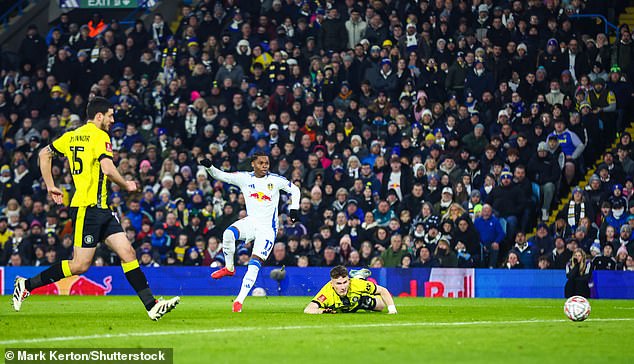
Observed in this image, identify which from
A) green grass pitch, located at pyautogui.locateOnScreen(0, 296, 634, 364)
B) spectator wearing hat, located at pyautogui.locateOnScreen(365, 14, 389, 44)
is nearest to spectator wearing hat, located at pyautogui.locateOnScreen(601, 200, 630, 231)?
green grass pitch, located at pyautogui.locateOnScreen(0, 296, 634, 364)

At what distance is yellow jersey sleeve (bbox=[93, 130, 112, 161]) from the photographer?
13.7 meters

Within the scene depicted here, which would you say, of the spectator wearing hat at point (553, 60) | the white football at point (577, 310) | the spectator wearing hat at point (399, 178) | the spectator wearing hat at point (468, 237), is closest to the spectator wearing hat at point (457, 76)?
the spectator wearing hat at point (553, 60)

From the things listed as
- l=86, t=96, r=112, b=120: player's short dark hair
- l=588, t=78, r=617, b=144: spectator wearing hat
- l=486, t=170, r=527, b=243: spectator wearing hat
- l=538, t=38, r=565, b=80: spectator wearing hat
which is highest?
l=538, t=38, r=565, b=80: spectator wearing hat

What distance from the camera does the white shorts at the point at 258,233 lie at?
57.5ft

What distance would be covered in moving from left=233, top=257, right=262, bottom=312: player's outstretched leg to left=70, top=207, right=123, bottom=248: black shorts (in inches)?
118

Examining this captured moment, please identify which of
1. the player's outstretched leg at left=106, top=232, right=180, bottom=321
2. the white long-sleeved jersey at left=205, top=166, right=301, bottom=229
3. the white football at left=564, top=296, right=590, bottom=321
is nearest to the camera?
the player's outstretched leg at left=106, top=232, right=180, bottom=321

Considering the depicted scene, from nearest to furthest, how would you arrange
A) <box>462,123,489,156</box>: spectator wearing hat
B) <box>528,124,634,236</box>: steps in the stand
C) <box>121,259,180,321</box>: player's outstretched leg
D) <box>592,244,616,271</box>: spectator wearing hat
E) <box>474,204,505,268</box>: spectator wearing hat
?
<box>121,259,180,321</box>: player's outstretched leg → <box>592,244,616,271</box>: spectator wearing hat → <box>474,204,505,268</box>: spectator wearing hat → <box>528,124,634,236</box>: steps in the stand → <box>462,123,489,156</box>: spectator wearing hat

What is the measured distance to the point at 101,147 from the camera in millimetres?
13758

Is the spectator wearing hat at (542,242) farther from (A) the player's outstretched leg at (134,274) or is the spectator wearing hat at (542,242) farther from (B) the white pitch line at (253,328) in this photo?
(A) the player's outstretched leg at (134,274)

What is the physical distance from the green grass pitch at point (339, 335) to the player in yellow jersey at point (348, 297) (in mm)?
336

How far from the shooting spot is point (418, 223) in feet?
83.4

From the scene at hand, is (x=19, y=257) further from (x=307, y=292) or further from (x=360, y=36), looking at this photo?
(x=360, y=36)

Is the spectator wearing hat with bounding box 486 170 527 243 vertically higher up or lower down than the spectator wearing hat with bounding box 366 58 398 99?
lower down

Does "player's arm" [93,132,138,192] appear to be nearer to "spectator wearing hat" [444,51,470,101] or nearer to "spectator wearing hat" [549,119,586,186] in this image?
"spectator wearing hat" [549,119,586,186]
